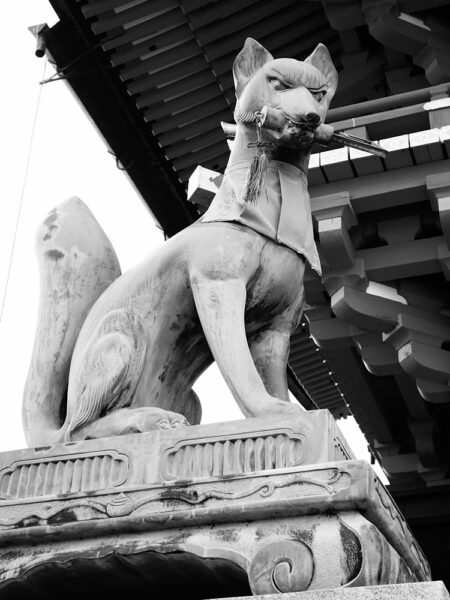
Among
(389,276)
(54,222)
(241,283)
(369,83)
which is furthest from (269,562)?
(369,83)

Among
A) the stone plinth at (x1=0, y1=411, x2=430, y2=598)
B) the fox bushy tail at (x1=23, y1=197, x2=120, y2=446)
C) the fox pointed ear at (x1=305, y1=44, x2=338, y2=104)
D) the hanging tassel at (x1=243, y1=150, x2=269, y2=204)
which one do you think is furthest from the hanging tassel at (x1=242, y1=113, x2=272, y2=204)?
the stone plinth at (x1=0, y1=411, x2=430, y2=598)

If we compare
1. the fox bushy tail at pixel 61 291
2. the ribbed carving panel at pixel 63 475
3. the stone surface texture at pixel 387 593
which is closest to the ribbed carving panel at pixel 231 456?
the ribbed carving panel at pixel 63 475

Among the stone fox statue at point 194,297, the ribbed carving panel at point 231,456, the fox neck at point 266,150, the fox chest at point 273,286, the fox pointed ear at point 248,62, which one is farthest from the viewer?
the fox pointed ear at point 248,62

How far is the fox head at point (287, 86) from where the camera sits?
3.53 m

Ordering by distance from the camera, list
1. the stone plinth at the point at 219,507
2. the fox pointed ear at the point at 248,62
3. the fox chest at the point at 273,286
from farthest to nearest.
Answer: the fox pointed ear at the point at 248,62
the fox chest at the point at 273,286
the stone plinth at the point at 219,507

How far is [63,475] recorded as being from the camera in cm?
319

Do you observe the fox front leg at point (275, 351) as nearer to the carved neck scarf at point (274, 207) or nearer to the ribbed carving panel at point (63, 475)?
the carved neck scarf at point (274, 207)

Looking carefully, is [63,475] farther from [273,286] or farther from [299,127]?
[299,127]

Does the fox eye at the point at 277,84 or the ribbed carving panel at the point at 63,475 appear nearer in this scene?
the ribbed carving panel at the point at 63,475

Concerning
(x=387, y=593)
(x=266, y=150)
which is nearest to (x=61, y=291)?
(x=266, y=150)

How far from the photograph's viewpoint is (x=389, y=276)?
578cm

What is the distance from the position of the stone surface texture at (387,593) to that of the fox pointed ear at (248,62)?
1763 millimetres

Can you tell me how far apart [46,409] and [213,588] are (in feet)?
2.61

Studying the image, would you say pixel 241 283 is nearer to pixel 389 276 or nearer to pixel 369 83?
pixel 389 276
